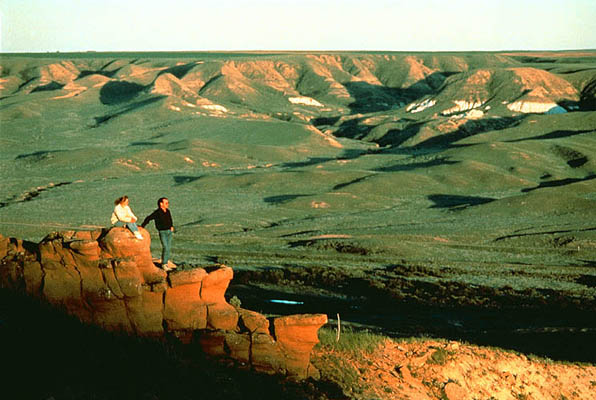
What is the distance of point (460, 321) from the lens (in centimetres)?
2697

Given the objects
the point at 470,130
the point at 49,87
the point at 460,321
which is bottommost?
the point at 470,130

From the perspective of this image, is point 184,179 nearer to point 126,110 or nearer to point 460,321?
point 460,321

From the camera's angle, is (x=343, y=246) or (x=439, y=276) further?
(x=343, y=246)

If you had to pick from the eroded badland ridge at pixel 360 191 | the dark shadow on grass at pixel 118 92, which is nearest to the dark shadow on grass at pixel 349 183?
the eroded badland ridge at pixel 360 191

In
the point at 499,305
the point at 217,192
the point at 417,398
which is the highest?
the point at 417,398

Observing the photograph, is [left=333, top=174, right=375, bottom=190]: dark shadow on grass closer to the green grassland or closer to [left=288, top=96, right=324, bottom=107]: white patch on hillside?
the green grassland

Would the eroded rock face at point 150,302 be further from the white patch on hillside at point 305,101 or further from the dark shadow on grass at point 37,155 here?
the white patch on hillside at point 305,101

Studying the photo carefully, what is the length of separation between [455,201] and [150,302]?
56707mm

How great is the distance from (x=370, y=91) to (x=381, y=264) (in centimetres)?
16262

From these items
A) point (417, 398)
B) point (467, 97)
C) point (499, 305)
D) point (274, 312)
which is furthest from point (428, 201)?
point (467, 97)

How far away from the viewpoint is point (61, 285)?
45.1 ft

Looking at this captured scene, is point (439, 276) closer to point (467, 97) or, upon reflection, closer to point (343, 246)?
point (343, 246)

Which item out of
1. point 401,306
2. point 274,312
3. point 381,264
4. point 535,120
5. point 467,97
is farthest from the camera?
point 467,97

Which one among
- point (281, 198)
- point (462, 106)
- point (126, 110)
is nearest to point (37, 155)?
point (281, 198)
